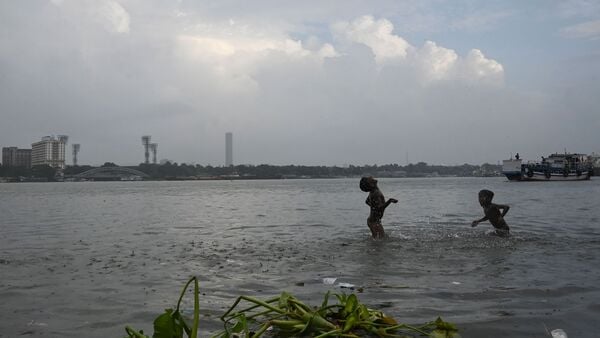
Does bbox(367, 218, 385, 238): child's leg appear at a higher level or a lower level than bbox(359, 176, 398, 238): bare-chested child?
lower

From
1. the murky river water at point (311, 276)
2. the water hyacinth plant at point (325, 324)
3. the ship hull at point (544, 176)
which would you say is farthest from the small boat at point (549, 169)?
the water hyacinth plant at point (325, 324)

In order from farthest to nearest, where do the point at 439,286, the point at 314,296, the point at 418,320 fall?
the point at 439,286
the point at 314,296
the point at 418,320

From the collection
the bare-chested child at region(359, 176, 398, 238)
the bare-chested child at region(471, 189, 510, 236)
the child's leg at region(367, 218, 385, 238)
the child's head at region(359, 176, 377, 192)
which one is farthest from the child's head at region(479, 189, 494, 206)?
the child's head at region(359, 176, 377, 192)

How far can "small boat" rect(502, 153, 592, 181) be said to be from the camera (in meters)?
97.3

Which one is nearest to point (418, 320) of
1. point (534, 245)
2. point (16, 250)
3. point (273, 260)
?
point (273, 260)

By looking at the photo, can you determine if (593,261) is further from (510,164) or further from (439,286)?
(510,164)

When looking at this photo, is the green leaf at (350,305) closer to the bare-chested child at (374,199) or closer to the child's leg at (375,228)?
the bare-chested child at (374,199)

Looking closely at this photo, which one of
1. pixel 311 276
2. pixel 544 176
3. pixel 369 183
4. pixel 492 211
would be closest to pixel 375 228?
pixel 369 183

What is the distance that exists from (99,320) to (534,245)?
34.4 feet

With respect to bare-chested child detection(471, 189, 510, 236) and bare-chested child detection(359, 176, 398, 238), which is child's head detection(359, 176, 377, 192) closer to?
bare-chested child detection(359, 176, 398, 238)

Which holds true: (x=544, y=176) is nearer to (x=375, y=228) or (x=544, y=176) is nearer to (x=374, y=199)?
(x=375, y=228)

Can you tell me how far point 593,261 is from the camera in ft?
32.7

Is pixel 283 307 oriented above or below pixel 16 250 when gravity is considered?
above

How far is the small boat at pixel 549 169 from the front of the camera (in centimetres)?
9731
